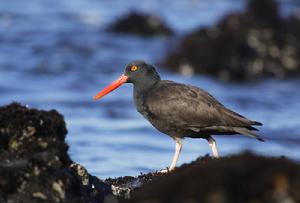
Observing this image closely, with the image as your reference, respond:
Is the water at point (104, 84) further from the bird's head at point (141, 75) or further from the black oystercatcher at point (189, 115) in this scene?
the bird's head at point (141, 75)

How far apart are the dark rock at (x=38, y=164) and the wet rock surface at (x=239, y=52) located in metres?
10.8

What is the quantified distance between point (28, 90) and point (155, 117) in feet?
29.0

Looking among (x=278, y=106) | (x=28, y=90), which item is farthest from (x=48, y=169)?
(x=28, y=90)

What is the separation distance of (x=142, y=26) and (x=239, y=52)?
5628 millimetres

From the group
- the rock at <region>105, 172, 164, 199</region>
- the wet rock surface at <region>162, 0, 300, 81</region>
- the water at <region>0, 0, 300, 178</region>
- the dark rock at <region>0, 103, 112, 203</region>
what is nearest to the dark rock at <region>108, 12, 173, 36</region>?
the water at <region>0, 0, 300, 178</region>

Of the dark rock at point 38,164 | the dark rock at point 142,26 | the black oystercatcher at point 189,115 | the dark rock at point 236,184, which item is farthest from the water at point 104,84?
the dark rock at point 236,184

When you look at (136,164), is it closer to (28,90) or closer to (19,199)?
(19,199)

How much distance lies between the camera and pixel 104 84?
669 inches

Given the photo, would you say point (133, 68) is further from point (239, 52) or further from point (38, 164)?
point (239, 52)

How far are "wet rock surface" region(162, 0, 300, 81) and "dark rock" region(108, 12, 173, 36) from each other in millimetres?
3762

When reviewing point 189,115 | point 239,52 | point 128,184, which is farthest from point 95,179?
point 239,52

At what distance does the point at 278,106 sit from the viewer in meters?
15.1

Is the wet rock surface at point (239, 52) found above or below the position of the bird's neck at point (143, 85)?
above

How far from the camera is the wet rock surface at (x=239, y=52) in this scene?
17203mm
